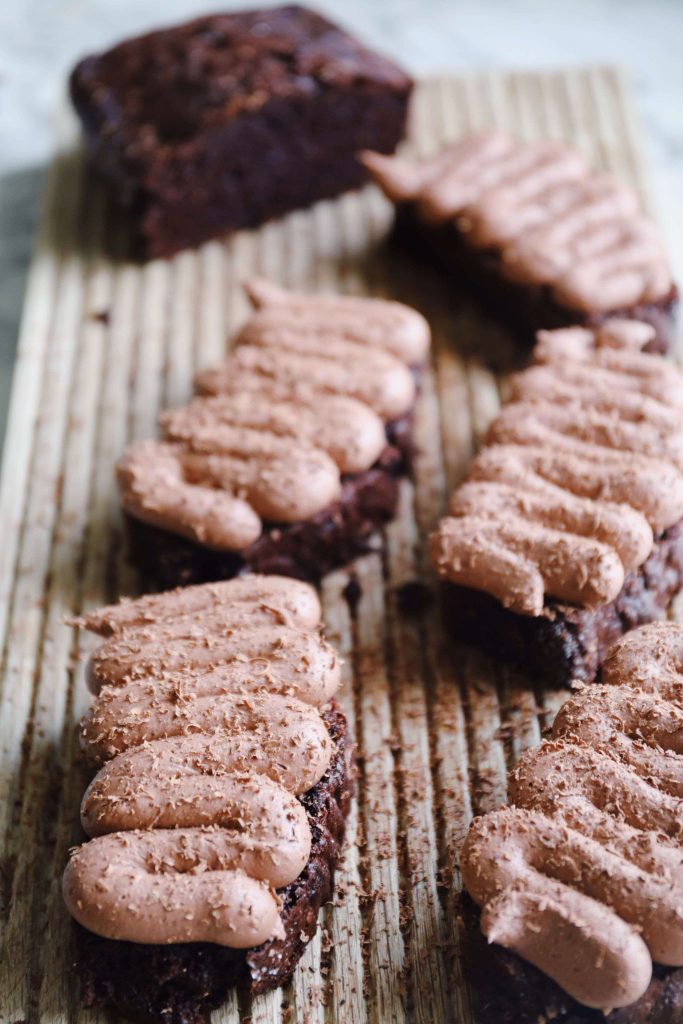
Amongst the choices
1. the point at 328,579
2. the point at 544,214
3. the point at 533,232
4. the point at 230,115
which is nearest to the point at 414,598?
the point at 328,579

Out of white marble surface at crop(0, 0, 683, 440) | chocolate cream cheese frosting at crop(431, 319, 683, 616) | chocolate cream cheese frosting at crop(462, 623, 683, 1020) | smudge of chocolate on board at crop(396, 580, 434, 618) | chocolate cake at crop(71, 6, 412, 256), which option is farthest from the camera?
white marble surface at crop(0, 0, 683, 440)

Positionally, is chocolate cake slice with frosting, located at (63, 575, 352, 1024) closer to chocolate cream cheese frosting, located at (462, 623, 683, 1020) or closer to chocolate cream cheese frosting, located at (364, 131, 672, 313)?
chocolate cream cheese frosting, located at (462, 623, 683, 1020)

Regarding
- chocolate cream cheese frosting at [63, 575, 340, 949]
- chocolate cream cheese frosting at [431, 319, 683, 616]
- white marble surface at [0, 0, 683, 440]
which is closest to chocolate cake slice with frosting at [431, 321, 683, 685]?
chocolate cream cheese frosting at [431, 319, 683, 616]

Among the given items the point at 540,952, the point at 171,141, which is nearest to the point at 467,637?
the point at 540,952

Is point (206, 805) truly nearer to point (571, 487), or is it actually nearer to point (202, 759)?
point (202, 759)

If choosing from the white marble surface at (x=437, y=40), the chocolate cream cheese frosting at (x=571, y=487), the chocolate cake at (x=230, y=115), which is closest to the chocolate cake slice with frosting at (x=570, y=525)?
the chocolate cream cheese frosting at (x=571, y=487)

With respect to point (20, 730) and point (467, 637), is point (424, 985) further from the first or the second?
point (20, 730)

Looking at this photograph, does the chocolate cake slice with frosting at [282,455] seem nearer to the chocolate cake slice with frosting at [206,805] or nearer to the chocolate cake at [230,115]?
the chocolate cake slice with frosting at [206,805]
